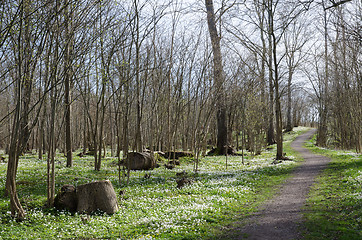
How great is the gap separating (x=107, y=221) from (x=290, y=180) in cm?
1034

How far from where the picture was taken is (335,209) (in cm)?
898

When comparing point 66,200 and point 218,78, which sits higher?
point 218,78

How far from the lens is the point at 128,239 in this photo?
7.31 m

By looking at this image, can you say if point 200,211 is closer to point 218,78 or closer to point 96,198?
point 96,198

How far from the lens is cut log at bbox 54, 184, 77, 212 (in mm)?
9570

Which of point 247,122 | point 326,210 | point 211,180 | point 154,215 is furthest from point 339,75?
point 154,215

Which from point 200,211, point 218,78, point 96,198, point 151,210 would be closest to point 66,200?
point 96,198

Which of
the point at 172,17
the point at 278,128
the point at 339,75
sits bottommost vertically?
the point at 278,128

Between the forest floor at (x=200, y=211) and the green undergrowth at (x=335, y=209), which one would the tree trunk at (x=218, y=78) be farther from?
the green undergrowth at (x=335, y=209)

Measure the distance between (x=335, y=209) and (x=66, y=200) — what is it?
9254 mm

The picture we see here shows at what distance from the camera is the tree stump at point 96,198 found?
31.2 ft

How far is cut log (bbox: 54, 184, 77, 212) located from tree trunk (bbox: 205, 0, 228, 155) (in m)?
11.9

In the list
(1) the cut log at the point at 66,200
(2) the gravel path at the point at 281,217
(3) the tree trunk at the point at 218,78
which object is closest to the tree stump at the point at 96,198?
(1) the cut log at the point at 66,200

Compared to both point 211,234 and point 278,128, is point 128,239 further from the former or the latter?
point 278,128
